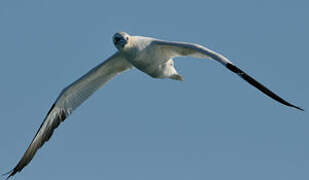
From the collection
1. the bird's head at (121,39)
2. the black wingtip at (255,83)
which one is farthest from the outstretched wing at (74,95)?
the black wingtip at (255,83)

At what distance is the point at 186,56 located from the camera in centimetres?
1686

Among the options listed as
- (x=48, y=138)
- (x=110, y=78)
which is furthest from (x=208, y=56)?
(x=48, y=138)

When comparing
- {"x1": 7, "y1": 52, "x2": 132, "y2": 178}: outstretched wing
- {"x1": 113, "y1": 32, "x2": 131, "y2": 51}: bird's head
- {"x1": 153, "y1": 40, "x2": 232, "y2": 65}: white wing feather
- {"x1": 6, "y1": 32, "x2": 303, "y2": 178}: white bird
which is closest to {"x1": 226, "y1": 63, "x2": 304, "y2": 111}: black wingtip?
{"x1": 6, "y1": 32, "x2": 303, "y2": 178}: white bird

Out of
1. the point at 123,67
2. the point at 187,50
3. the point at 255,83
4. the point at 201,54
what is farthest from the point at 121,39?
the point at 255,83

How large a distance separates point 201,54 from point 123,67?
3.43m

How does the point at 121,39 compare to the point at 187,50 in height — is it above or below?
above

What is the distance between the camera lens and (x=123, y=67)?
1850 centimetres

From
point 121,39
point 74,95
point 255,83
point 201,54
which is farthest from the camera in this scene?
point 74,95

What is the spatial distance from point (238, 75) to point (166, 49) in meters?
3.19

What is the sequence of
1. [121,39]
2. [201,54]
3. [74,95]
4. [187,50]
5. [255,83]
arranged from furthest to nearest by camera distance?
[74,95] → [187,50] → [121,39] → [201,54] → [255,83]

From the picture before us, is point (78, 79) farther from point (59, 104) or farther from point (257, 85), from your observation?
point (257, 85)

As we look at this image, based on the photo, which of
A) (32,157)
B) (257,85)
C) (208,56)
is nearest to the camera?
(257,85)

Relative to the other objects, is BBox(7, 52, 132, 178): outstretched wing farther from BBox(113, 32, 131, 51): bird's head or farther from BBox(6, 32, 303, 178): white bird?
BBox(113, 32, 131, 51): bird's head

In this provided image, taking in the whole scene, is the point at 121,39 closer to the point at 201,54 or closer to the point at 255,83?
the point at 201,54
